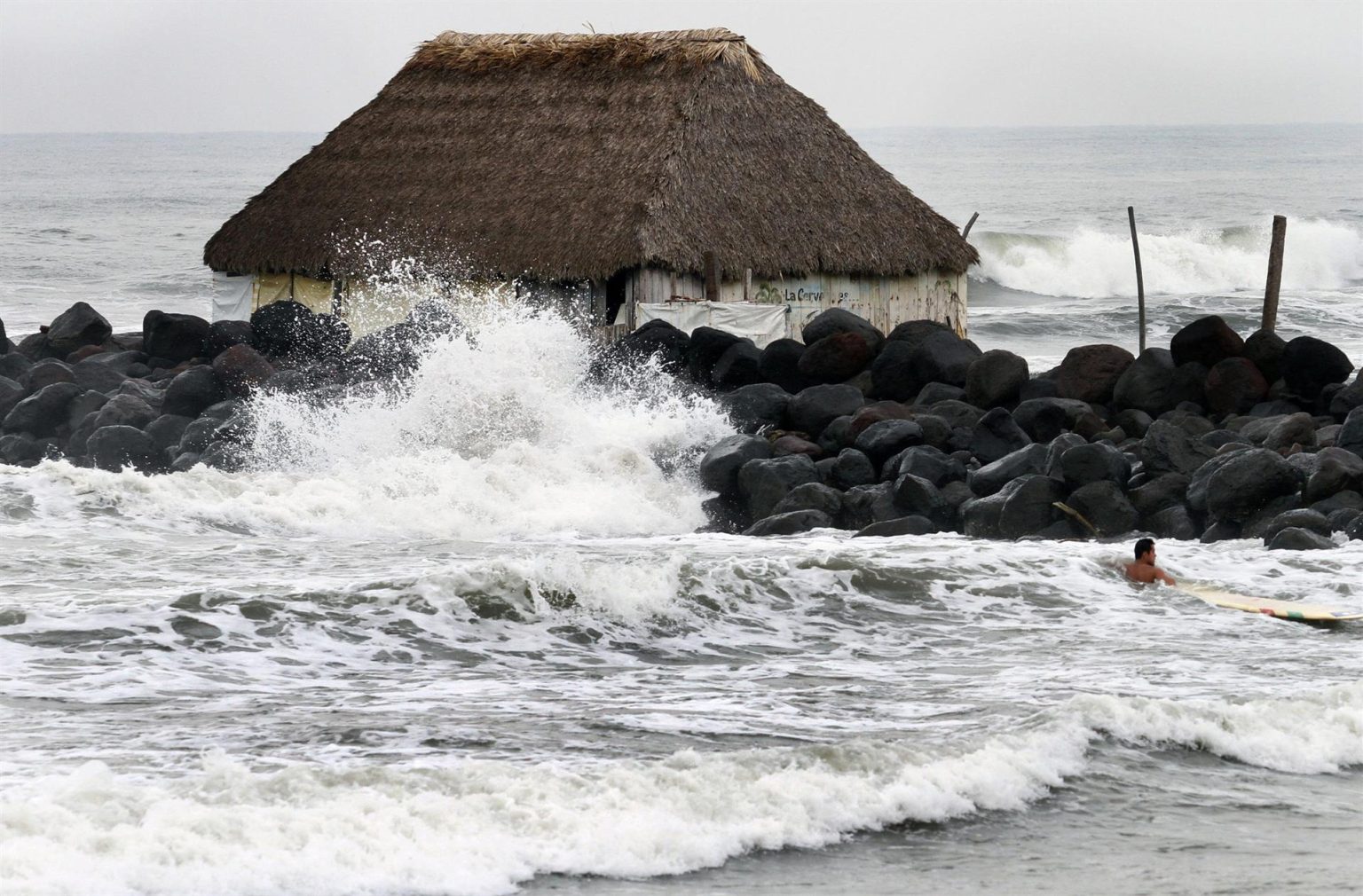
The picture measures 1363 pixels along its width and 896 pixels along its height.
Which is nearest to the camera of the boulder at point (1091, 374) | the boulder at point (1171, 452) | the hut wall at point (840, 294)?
the boulder at point (1171, 452)

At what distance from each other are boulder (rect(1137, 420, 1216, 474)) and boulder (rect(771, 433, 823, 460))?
8.91 ft

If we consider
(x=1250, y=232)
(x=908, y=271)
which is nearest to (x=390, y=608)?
(x=908, y=271)

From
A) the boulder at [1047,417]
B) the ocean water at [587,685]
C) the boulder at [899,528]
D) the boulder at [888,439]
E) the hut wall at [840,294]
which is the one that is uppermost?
the hut wall at [840,294]

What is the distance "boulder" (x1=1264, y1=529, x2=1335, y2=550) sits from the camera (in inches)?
447

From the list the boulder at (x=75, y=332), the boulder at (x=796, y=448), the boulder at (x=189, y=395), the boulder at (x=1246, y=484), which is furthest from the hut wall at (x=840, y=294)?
the boulder at (x=75, y=332)

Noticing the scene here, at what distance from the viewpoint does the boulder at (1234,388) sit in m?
15.1

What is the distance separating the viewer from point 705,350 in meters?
16.5

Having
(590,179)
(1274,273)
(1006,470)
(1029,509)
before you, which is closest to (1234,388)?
(1006,470)

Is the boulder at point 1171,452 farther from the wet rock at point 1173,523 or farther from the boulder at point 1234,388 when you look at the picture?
the boulder at point 1234,388

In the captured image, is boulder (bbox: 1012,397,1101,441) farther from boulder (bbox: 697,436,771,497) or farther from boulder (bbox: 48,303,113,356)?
boulder (bbox: 48,303,113,356)

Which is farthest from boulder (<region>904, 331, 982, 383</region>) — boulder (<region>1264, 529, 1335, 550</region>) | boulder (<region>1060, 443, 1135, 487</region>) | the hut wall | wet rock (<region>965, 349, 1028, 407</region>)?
boulder (<region>1264, 529, 1335, 550</region>)

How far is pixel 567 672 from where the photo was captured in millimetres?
8594

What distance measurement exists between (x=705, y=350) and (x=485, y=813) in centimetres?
1060

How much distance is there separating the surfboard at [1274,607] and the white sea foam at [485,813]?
242 cm
